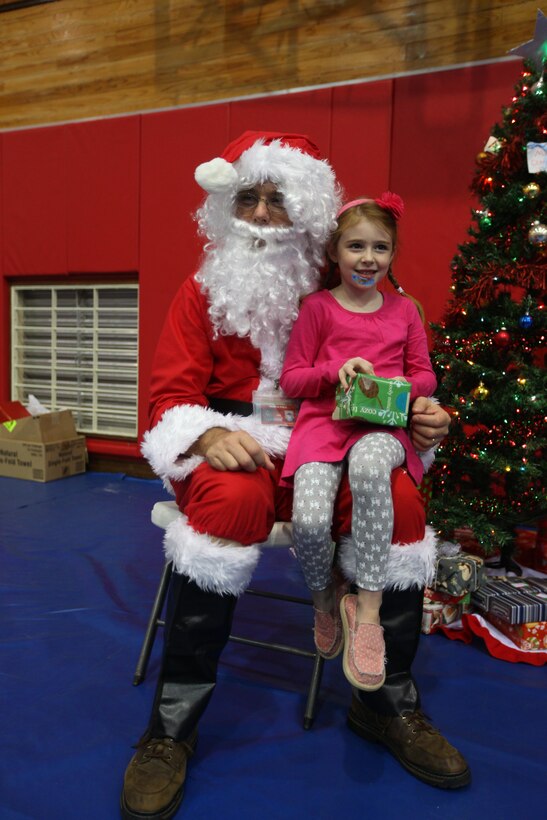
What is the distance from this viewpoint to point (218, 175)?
1.69 metres

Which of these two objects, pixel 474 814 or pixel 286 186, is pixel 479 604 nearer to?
pixel 474 814

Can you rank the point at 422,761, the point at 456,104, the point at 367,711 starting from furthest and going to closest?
the point at 456,104, the point at 367,711, the point at 422,761

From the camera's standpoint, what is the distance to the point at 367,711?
1.51 m

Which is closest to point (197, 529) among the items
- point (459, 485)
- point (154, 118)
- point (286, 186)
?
point (286, 186)

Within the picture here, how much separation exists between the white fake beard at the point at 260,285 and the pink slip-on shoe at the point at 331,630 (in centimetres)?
58

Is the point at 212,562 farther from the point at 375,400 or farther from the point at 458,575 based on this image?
the point at 458,575

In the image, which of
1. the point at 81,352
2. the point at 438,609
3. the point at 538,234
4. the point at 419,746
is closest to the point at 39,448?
the point at 81,352

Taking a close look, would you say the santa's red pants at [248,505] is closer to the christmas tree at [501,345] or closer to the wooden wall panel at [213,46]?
the christmas tree at [501,345]

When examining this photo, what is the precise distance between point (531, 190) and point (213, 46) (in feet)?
9.41

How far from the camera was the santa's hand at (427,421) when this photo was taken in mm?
1490

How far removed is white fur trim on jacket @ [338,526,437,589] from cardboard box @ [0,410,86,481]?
3411 mm

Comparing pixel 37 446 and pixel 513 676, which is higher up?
pixel 37 446

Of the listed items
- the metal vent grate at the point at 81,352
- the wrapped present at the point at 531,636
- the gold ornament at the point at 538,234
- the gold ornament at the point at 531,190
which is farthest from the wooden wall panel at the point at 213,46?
the wrapped present at the point at 531,636

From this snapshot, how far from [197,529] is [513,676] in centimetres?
118
